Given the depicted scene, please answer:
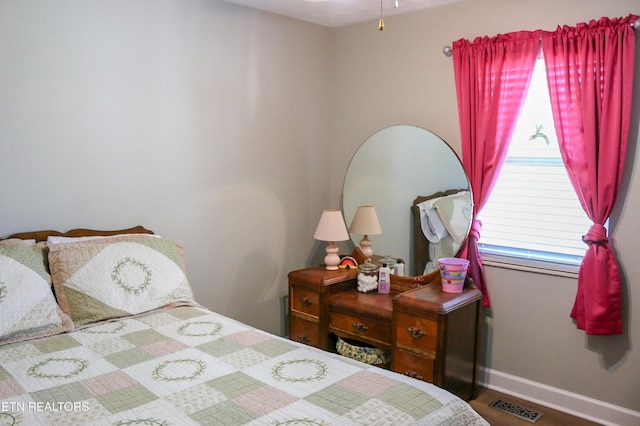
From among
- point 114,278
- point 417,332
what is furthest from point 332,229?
point 114,278

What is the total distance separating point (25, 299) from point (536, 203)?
2653 mm

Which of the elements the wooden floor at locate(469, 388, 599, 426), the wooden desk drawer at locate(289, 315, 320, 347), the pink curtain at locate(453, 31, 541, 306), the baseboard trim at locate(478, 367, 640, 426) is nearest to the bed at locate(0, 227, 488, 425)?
the wooden desk drawer at locate(289, 315, 320, 347)

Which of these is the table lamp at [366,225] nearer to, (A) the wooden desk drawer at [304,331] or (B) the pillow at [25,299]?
(A) the wooden desk drawer at [304,331]

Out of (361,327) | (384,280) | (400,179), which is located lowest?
(361,327)

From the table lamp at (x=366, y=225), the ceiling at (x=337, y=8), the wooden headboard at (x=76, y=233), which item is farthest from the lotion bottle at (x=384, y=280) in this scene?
the ceiling at (x=337, y=8)

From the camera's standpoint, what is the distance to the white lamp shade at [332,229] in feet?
10.9

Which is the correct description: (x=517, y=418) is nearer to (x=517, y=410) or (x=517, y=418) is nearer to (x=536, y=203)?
(x=517, y=410)

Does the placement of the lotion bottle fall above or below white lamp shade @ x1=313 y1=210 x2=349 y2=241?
below

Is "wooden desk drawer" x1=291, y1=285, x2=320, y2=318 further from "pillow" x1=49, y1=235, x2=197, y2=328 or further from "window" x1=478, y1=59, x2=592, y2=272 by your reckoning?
"window" x1=478, y1=59, x2=592, y2=272

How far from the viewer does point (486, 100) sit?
3064 mm

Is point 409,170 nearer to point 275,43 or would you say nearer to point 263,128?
point 263,128

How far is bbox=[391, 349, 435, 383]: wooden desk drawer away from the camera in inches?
107

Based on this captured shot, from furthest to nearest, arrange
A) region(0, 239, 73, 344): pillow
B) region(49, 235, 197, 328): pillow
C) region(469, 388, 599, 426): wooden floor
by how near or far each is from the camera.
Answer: region(469, 388, 599, 426): wooden floor
region(49, 235, 197, 328): pillow
region(0, 239, 73, 344): pillow

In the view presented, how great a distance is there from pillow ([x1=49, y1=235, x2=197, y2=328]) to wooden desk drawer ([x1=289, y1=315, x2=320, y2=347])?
0.87 m
